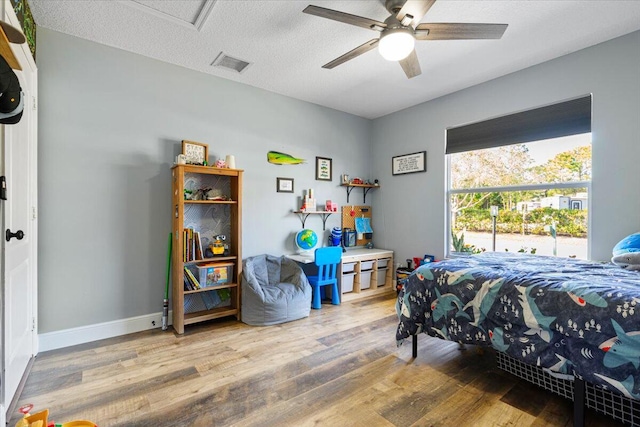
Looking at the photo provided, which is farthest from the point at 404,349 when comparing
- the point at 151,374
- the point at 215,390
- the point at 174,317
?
the point at 174,317

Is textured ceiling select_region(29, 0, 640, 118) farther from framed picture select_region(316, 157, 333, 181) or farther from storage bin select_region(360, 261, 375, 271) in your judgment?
storage bin select_region(360, 261, 375, 271)

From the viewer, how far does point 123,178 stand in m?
2.75

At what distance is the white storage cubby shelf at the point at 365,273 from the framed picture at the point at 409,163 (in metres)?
1.17

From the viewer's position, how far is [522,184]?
3203 mm

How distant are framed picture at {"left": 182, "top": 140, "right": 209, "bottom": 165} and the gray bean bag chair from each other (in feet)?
3.78

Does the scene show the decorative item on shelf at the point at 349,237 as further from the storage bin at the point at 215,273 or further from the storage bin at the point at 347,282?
the storage bin at the point at 215,273

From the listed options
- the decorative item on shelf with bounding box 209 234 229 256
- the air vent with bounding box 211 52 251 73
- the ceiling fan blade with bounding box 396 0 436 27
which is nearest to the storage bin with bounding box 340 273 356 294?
the decorative item on shelf with bounding box 209 234 229 256

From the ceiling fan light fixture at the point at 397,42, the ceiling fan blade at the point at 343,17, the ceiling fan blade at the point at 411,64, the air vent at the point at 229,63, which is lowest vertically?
the ceiling fan light fixture at the point at 397,42

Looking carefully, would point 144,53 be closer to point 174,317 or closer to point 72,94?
point 72,94

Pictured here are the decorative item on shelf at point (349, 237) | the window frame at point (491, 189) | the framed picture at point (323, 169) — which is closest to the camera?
the window frame at point (491, 189)

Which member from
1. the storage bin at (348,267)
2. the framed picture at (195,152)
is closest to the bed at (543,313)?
the storage bin at (348,267)

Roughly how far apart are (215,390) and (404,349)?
144 cm

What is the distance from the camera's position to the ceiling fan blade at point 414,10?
1766 mm

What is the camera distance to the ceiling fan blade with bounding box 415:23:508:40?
1918mm
